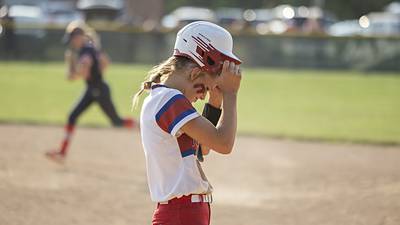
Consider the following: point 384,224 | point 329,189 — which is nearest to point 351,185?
point 329,189

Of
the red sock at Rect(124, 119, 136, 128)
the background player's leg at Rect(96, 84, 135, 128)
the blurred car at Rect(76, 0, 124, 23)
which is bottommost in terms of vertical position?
the red sock at Rect(124, 119, 136, 128)

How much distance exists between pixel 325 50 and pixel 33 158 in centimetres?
2060

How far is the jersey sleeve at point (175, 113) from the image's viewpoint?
4.17 metres

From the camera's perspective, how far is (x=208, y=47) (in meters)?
4.21

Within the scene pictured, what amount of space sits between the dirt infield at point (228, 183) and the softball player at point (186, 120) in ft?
11.0

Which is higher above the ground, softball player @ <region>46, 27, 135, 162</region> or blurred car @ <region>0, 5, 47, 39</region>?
blurred car @ <region>0, 5, 47, 39</region>

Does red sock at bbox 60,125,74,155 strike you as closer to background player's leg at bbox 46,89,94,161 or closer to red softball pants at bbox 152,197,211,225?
background player's leg at bbox 46,89,94,161

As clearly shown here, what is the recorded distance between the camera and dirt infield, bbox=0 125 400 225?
26.1ft

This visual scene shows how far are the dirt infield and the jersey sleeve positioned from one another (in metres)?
3.56

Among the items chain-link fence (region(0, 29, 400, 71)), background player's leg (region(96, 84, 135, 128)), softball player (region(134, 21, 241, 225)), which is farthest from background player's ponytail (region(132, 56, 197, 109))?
chain-link fence (region(0, 29, 400, 71))

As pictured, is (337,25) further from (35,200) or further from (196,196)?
(196,196)

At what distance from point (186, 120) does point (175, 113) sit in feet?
0.24

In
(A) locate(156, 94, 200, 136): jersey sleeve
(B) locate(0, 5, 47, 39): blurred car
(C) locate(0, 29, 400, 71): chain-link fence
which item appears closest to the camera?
(A) locate(156, 94, 200, 136): jersey sleeve

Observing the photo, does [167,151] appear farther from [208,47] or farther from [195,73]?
[208,47]
